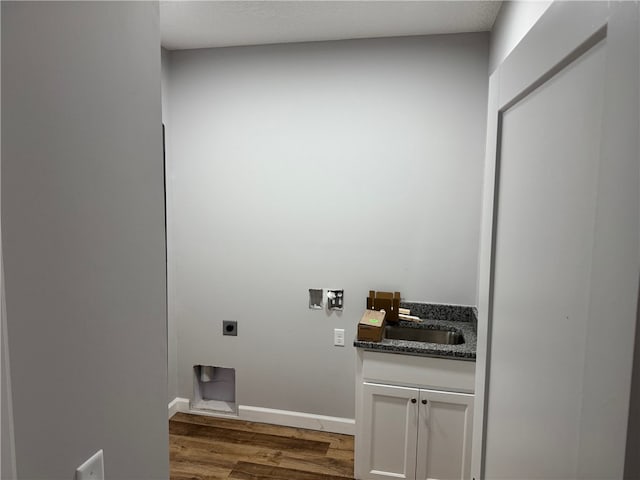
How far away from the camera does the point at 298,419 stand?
315 cm

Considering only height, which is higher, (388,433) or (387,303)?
(387,303)

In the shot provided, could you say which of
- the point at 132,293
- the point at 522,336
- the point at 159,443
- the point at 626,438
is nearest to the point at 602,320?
the point at 626,438

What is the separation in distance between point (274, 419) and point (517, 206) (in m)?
2.76

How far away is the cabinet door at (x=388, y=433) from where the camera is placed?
2385 mm

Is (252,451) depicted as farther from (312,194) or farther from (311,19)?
(311,19)

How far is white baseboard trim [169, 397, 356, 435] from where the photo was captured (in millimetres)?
3078

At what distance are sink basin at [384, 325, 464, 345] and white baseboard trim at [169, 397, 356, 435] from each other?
788 mm

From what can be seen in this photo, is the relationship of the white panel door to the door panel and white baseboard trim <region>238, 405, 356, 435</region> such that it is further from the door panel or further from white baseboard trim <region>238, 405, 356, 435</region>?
white baseboard trim <region>238, 405, 356, 435</region>

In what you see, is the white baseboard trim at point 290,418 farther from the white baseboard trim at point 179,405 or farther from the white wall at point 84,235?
the white wall at point 84,235

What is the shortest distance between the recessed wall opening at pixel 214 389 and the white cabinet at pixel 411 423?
1268 millimetres

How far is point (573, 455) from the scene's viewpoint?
63cm

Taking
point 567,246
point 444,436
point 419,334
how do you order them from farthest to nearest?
point 419,334
point 444,436
point 567,246

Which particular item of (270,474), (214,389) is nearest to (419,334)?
(270,474)

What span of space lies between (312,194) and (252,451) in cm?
176
